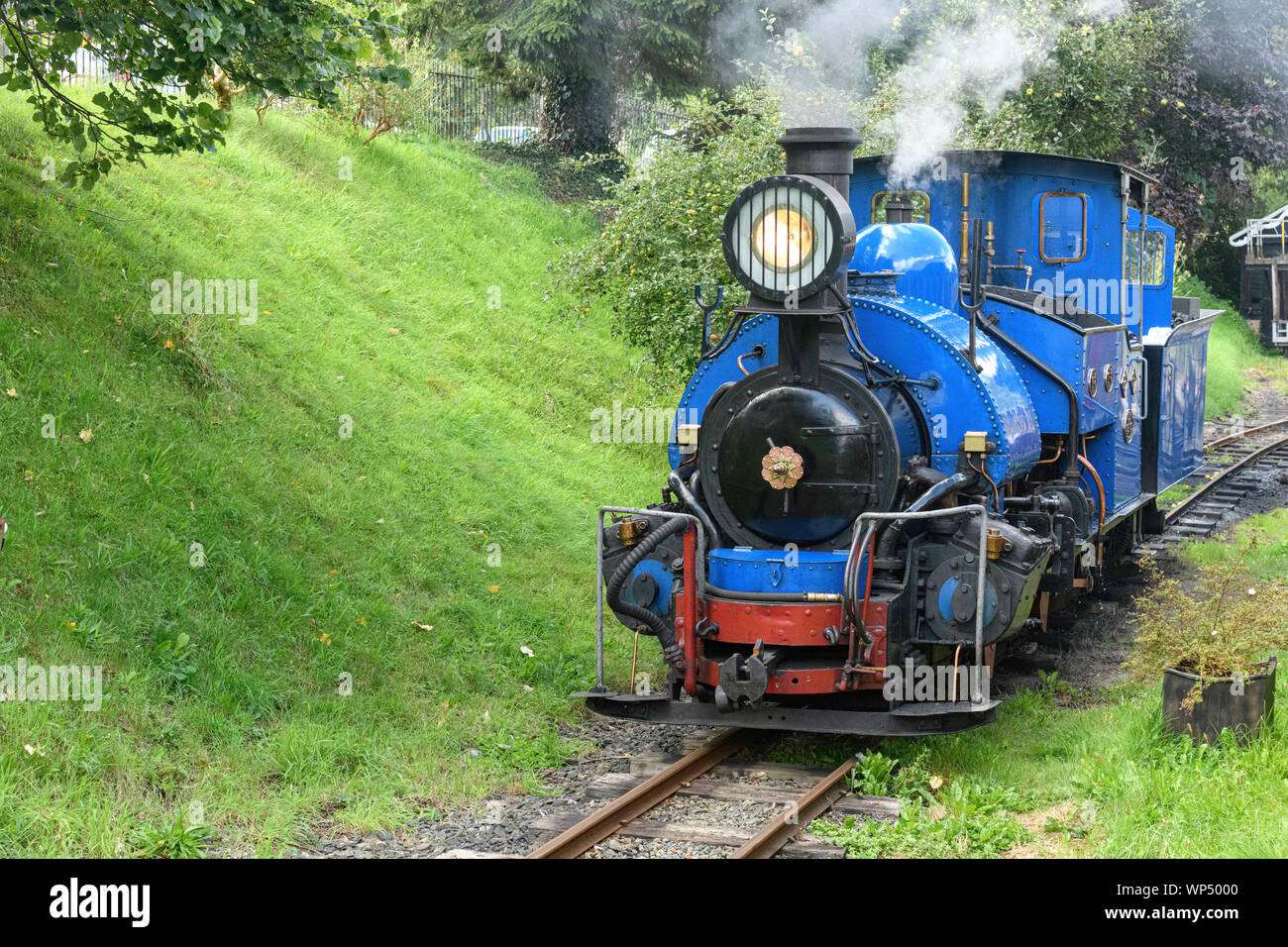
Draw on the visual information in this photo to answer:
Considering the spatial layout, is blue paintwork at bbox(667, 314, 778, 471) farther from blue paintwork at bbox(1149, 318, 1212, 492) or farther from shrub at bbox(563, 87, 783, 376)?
blue paintwork at bbox(1149, 318, 1212, 492)

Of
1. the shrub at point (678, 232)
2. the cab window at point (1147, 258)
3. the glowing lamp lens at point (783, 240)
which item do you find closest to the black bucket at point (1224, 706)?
the glowing lamp lens at point (783, 240)

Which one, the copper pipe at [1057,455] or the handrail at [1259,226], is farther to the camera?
the handrail at [1259,226]

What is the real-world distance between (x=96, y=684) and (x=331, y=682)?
147cm

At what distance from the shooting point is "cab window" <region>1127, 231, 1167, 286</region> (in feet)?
34.9

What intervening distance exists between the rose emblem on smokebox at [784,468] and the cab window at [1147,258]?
188 inches

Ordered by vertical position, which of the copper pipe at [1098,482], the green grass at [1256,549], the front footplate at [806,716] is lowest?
the front footplate at [806,716]

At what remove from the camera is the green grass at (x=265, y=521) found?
6.72m

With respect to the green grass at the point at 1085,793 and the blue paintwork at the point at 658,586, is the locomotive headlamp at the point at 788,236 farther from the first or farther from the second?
the green grass at the point at 1085,793

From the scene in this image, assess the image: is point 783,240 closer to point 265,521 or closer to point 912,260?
point 912,260

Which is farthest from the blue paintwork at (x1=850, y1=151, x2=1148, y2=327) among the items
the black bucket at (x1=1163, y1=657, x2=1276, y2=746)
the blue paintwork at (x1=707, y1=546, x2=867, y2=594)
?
the black bucket at (x1=1163, y1=657, x2=1276, y2=746)

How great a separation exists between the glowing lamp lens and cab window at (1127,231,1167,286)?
4665 mm

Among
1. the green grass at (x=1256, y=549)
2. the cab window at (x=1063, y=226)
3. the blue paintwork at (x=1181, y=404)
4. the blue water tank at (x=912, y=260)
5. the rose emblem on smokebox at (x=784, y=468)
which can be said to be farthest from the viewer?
the green grass at (x=1256, y=549)

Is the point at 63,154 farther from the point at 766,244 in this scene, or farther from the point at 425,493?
the point at 766,244

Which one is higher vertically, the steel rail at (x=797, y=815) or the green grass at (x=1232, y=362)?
the green grass at (x=1232, y=362)
